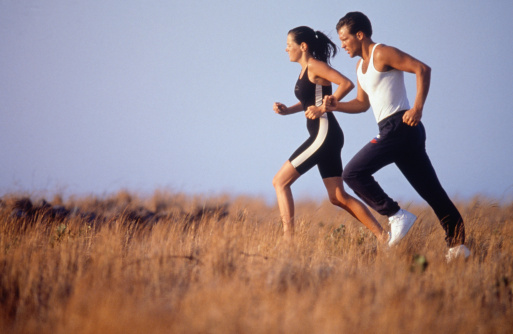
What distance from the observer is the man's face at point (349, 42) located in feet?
14.2

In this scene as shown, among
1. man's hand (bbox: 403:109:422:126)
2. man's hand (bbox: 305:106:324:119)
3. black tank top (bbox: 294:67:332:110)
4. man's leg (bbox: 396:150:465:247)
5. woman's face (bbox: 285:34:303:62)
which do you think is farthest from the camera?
woman's face (bbox: 285:34:303:62)

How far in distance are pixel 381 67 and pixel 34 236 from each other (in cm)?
381

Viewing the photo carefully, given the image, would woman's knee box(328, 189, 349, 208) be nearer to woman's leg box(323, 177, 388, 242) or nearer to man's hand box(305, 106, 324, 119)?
woman's leg box(323, 177, 388, 242)

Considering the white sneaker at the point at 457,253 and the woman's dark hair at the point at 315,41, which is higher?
the woman's dark hair at the point at 315,41

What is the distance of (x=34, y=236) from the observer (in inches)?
189

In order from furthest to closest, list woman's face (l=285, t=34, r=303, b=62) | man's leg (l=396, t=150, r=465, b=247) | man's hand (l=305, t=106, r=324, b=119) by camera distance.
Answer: woman's face (l=285, t=34, r=303, b=62), man's hand (l=305, t=106, r=324, b=119), man's leg (l=396, t=150, r=465, b=247)

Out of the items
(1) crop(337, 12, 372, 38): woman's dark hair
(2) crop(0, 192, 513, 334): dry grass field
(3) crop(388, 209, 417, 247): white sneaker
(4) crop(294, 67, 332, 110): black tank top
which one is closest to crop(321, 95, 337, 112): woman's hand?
(4) crop(294, 67, 332, 110): black tank top

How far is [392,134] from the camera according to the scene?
4098 mm

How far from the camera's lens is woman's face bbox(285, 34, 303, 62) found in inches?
190

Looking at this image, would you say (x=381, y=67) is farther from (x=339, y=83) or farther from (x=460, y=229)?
(x=460, y=229)

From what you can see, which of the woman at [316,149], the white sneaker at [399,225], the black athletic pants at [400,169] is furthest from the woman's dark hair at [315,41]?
the white sneaker at [399,225]

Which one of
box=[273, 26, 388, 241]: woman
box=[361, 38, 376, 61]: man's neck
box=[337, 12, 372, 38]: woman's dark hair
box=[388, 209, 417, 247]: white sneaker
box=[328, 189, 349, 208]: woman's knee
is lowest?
box=[388, 209, 417, 247]: white sneaker

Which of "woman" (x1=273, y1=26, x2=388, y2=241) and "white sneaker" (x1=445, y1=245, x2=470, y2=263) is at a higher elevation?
"woman" (x1=273, y1=26, x2=388, y2=241)

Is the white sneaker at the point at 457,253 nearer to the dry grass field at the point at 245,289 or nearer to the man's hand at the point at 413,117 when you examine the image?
the dry grass field at the point at 245,289
